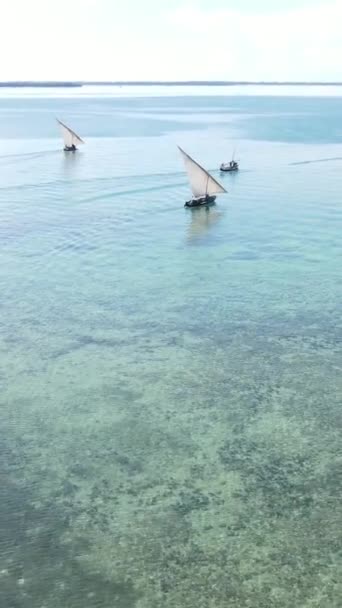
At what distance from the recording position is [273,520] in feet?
56.1

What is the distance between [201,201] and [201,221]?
17.6ft

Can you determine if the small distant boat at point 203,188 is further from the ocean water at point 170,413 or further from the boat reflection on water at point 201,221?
the ocean water at point 170,413

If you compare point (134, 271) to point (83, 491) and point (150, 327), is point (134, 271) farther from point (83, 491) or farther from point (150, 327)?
point (83, 491)

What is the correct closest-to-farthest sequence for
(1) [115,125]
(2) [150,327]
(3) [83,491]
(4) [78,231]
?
(3) [83,491] → (2) [150,327] → (4) [78,231] → (1) [115,125]

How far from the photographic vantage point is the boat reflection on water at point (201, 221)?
163ft

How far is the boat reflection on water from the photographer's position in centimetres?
4953

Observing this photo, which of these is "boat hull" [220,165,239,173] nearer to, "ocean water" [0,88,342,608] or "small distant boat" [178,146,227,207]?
"small distant boat" [178,146,227,207]

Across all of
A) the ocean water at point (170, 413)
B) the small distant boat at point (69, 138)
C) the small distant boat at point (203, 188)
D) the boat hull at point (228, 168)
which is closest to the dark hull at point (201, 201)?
the small distant boat at point (203, 188)

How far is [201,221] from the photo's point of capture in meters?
54.2

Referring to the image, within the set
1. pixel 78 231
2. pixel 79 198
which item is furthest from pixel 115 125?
pixel 78 231

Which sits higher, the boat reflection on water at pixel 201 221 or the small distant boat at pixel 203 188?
the small distant boat at pixel 203 188

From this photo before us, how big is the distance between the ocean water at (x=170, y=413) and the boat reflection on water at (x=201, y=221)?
1.25 feet

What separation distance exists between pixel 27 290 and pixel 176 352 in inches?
505

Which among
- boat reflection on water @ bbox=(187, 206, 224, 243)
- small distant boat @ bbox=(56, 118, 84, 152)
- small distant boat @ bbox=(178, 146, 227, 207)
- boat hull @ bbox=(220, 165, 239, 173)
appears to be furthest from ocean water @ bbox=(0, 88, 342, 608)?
small distant boat @ bbox=(56, 118, 84, 152)
